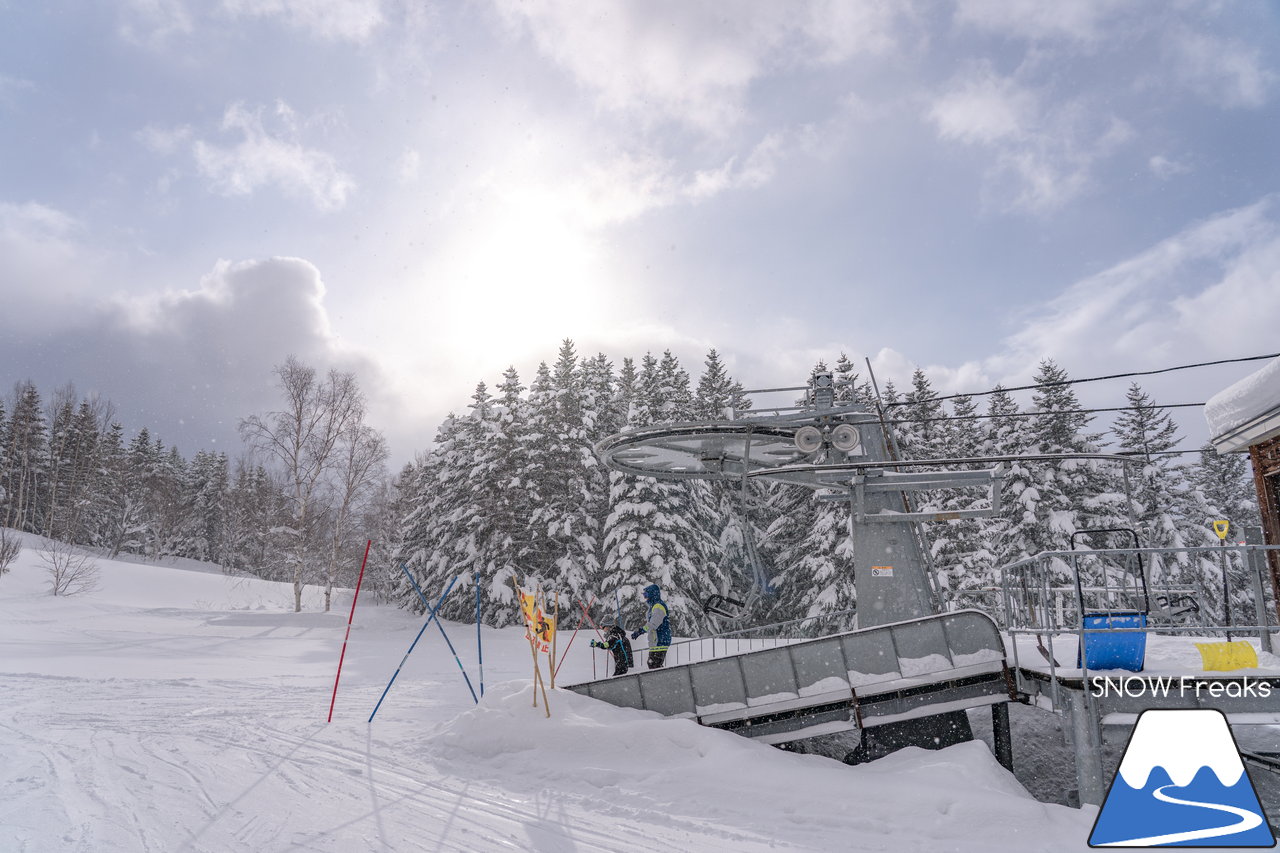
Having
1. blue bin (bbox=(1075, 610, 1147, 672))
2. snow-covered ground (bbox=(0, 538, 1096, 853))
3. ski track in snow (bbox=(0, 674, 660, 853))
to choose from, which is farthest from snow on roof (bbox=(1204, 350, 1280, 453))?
ski track in snow (bbox=(0, 674, 660, 853))

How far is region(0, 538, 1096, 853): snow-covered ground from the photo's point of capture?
543 cm

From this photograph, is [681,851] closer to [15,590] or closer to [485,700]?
[485,700]

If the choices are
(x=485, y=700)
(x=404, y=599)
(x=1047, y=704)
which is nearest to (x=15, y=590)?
(x=404, y=599)

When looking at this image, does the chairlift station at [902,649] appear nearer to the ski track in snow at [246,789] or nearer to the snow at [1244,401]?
the snow at [1244,401]

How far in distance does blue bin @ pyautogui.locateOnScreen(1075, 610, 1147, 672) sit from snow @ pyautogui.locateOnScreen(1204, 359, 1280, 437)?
4546mm

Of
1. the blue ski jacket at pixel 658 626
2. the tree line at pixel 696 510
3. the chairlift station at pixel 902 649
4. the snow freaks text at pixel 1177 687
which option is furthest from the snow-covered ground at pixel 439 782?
the tree line at pixel 696 510

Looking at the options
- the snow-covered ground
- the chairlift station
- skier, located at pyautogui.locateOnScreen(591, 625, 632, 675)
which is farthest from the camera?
skier, located at pyautogui.locateOnScreen(591, 625, 632, 675)

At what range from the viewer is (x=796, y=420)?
1102cm

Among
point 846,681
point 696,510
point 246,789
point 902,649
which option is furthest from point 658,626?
point 696,510

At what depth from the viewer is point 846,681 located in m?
8.38

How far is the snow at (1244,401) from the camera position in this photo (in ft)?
27.8

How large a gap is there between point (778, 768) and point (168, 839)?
555cm

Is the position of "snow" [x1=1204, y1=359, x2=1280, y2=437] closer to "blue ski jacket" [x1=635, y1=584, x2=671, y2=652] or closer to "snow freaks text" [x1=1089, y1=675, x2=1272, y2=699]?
"snow freaks text" [x1=1089, y1=675, x2=1272, y2=699]

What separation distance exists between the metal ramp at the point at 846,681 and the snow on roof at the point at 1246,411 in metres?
4.69
